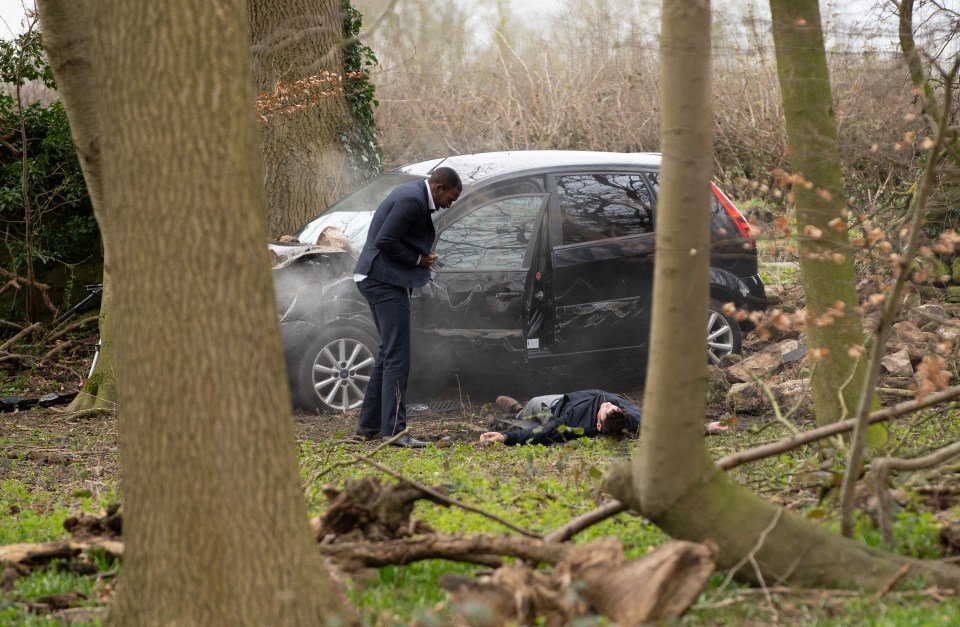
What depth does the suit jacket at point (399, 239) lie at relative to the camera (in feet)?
25.3

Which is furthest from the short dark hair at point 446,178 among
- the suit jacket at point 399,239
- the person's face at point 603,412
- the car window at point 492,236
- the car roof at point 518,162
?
the person's face at point 603,412

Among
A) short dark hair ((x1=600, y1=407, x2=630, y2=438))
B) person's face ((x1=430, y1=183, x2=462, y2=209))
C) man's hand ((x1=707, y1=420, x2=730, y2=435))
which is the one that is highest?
person's face ((x1=430, y1=183, x2=462, y2=209))

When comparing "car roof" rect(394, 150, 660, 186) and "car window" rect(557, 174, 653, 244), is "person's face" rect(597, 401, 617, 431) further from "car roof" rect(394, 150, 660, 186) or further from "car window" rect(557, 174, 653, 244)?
"car roof" rect(394, 150, 660, 186)

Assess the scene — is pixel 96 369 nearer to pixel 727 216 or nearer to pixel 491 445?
pixel 491 445

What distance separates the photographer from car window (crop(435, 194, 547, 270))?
8703 mm

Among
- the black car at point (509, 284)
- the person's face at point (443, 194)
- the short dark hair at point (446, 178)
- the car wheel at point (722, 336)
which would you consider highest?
the short dark hair at point (446, 178)

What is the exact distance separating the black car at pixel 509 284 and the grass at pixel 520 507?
128 cm

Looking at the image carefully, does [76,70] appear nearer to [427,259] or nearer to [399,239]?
[399,239]

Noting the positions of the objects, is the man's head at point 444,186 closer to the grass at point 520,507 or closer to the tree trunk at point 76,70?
the grass at point 520,507

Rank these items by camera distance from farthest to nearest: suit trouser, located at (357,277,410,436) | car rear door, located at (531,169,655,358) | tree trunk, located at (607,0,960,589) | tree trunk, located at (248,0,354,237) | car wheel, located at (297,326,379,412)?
tree trunk, located at (248,0,354,237) → car rear door, located at (531,169,655,358) → car wheel, located at (297,326,379,412) → suit trouser, located at (357,277,410,436) → tree trunk, located at (607,0,960,589)

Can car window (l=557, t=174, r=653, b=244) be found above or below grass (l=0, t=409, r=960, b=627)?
above

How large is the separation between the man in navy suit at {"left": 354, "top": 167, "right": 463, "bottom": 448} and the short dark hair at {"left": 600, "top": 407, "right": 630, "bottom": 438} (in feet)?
4.46

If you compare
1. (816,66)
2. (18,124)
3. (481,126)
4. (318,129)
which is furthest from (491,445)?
(481,126)

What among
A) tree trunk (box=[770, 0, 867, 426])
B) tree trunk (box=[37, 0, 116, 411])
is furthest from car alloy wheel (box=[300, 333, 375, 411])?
tree trunk (box=[770, 0, 867, 426])
